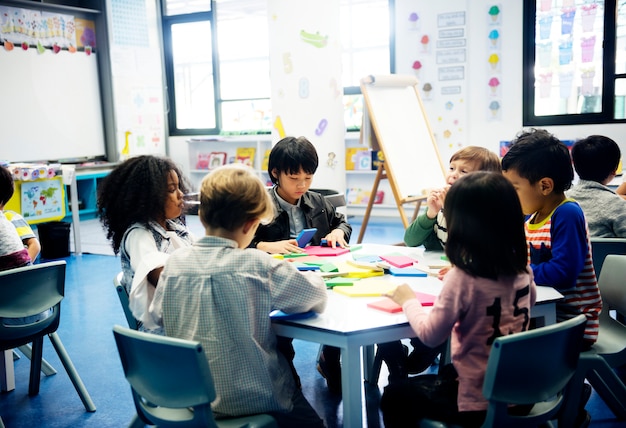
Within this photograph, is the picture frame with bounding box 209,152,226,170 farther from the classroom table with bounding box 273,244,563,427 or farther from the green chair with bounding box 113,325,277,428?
the green chair with bounding box 113,325,277,428

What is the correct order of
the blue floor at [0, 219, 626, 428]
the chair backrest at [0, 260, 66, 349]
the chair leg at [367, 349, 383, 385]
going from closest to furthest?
the chair backrest at [0, 260, 66, 349], the blue floor at [0, 219, 626, 428], the chair leg at [367, 349, 383, 385]

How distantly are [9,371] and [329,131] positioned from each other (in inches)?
112

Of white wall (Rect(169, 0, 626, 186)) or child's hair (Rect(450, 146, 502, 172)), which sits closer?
child's hair (Rect(450, 146, 502, 172))

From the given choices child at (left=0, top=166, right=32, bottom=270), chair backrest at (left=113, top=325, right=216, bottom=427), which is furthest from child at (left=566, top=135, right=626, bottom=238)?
child at (left=0, top=166, right=32, bottom=270)

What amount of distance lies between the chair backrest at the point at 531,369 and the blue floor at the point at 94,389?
973 mm

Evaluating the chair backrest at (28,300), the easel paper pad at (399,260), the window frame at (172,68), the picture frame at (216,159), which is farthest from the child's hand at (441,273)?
the window frame at (172,68)

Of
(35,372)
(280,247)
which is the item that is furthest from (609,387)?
(35,372)

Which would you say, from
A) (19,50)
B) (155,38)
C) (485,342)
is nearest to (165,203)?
(485,342)

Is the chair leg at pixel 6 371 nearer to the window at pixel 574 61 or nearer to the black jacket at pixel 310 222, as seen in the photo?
the black jacket at pixel 310 222

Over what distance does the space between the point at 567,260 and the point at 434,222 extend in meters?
0.61

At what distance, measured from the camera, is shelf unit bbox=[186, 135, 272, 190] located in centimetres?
749

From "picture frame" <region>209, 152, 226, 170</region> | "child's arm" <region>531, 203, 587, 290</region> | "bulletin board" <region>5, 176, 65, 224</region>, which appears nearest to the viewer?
"child's arm" <region>531, 203, 587, 290</region>

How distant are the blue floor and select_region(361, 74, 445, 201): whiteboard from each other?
1.87 m

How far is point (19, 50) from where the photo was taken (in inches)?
256
